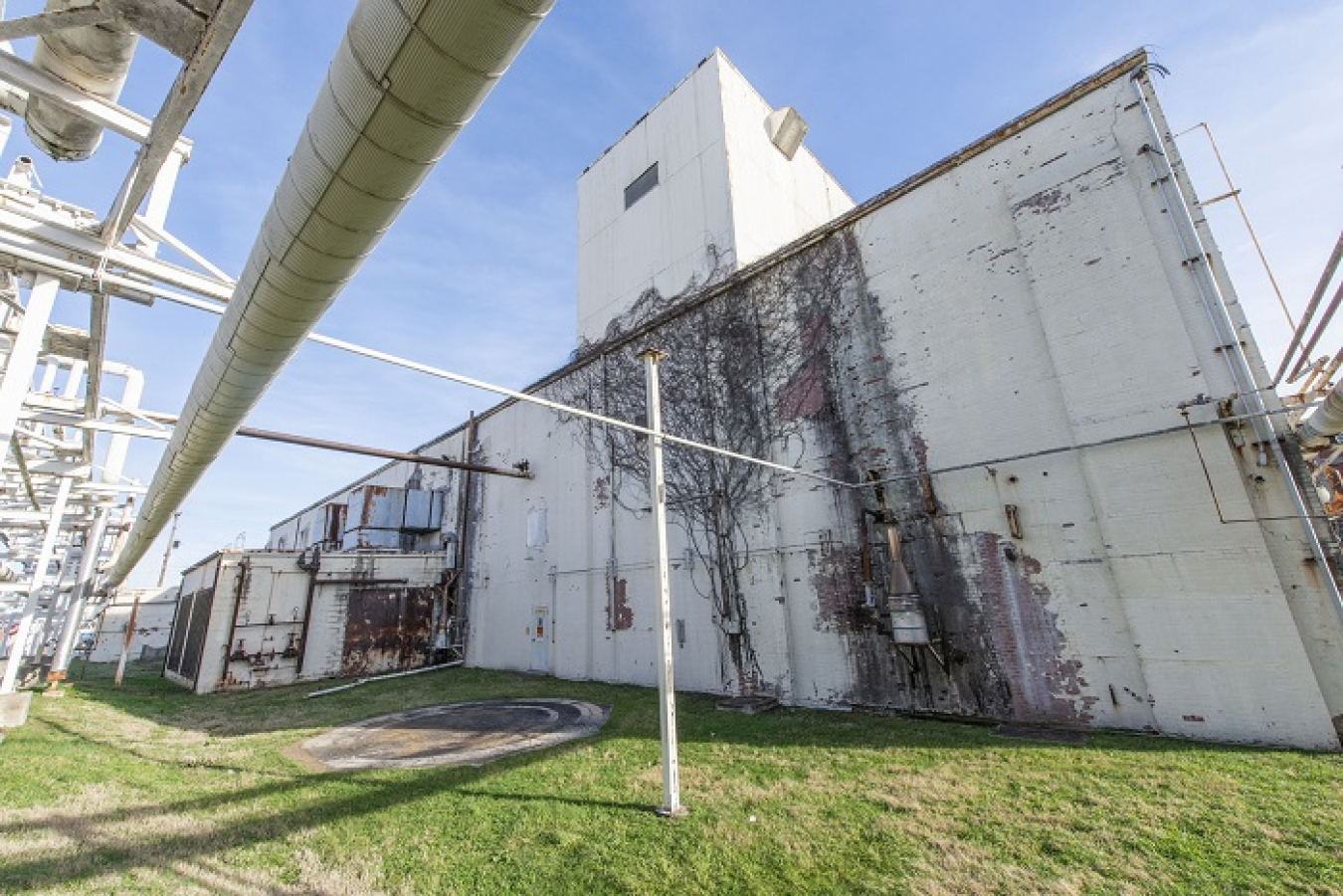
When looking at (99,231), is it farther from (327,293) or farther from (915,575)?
(915,575)

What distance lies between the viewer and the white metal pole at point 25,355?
5094mm

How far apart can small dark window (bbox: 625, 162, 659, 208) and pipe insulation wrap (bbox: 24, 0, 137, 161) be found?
13709mm

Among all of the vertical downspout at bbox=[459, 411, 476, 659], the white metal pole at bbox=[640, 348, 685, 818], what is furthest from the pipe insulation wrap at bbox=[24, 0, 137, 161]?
the vertical downspout at bbox=[459, 411, 476, 659]

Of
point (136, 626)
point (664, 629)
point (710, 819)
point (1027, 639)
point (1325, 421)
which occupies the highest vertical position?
point (1325, 421)

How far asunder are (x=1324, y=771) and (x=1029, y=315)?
5.80 m

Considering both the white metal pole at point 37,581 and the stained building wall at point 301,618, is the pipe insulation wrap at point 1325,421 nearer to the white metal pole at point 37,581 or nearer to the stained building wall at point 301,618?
the white metal pole at point 37,581

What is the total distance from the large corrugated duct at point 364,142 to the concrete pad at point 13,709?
1015 cm

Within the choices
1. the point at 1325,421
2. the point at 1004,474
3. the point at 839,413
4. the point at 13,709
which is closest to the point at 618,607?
the point at 839,413

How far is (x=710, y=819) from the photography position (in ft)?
14.8

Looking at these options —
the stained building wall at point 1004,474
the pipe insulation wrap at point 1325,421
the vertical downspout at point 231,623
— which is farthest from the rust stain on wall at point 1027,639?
the vertical downspout at point 231,623

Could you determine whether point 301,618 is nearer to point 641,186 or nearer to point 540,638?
point 540,638

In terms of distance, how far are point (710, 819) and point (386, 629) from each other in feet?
49.6

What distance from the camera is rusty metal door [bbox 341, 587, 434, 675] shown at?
15.8 metres

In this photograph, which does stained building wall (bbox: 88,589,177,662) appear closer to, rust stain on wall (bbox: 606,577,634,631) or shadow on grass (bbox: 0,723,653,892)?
rust stain on wall (bbox: 606,577,634,631)
